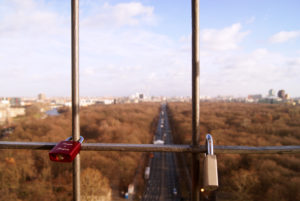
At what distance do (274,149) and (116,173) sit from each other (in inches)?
348

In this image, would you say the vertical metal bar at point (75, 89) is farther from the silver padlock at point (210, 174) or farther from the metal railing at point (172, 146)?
the silver padlock at point (210, 174)

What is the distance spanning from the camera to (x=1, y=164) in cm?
606

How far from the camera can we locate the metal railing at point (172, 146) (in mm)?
675

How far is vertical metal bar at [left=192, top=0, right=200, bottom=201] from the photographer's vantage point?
0.72 metres

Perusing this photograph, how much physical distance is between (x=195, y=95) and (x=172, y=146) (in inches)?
8.4

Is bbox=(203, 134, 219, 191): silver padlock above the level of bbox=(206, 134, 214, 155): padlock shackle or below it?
below

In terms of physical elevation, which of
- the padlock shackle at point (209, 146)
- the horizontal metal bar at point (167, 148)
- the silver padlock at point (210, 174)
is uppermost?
the padlock shackle at point (209, 146)

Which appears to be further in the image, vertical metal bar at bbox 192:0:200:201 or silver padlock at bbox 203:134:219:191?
vertical metal bar at bbox 192:0:200:201

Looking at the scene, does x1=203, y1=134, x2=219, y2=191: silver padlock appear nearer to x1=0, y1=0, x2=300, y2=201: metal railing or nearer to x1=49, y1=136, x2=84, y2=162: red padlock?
x1=0, y1=0, x2=300, y2=201: metal railing

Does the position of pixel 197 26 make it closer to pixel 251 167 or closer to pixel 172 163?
pixel 251 167

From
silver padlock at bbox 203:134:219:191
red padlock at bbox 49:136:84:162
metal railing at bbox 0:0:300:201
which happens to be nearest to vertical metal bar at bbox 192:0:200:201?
metal railing at bbox 0:0:300:201

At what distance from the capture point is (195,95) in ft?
2.34

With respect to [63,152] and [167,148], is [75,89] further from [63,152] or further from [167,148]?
[167,148]

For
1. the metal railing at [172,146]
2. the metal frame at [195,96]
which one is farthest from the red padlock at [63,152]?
the metal frame at [195,96]
